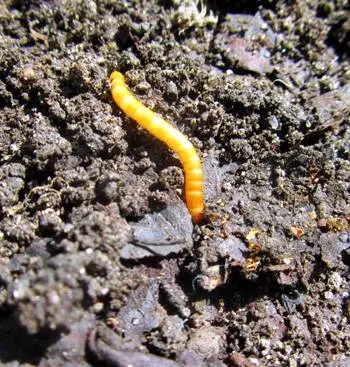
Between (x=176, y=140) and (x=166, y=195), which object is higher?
(x=176, y=140)

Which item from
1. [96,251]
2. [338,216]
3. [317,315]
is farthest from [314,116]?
[96,251]

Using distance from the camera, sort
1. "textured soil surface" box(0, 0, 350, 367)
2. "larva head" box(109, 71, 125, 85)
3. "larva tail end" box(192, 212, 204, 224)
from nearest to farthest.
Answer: "textured soil surface" box(0, 0, 350, 367), "larva tail end" box(192, 212, 204, 224), "larva head" box(109, 71, 125, 85)

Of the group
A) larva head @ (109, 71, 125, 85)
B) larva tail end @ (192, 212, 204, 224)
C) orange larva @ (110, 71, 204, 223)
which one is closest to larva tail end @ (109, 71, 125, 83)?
larva head @ (109, 71, 125, 85)

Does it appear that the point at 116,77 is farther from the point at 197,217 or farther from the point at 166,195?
the point at 197,217

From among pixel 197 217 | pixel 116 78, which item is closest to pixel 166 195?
pixel 197 217

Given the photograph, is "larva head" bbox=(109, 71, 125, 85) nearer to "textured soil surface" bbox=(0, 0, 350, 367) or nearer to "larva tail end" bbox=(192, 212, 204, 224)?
"textured soil surface" bbox=(0, 0, 350, 367)
